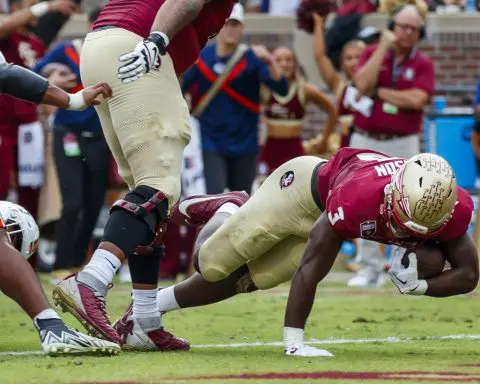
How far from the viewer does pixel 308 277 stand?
6.21 meters

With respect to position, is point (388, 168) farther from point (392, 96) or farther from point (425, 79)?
point (425, 79)

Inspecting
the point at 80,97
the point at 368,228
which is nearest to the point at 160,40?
the point at 80,97

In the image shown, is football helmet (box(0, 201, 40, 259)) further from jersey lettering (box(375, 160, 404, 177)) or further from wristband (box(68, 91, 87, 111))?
jersey lettering (box(375, 160, 404, 177))

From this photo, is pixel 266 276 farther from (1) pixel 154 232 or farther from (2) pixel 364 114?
(2) pixel 364 114

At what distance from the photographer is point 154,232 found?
6.44 metres

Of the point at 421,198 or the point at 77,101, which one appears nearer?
the point at 421,198

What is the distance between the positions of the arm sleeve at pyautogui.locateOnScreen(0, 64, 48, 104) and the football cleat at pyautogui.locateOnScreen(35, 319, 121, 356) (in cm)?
97

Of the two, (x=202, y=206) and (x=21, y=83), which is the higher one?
(x=21, y=83)

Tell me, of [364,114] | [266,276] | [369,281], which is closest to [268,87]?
[364,114]

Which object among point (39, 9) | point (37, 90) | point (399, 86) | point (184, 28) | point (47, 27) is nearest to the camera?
point (37, 90)

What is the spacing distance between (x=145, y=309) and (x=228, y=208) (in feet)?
2.88

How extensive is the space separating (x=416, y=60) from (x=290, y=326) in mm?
5785

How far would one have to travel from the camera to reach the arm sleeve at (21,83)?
6.18 metres

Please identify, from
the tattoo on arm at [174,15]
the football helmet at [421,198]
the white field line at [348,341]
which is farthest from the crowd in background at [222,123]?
the football helmet at [421,198]
